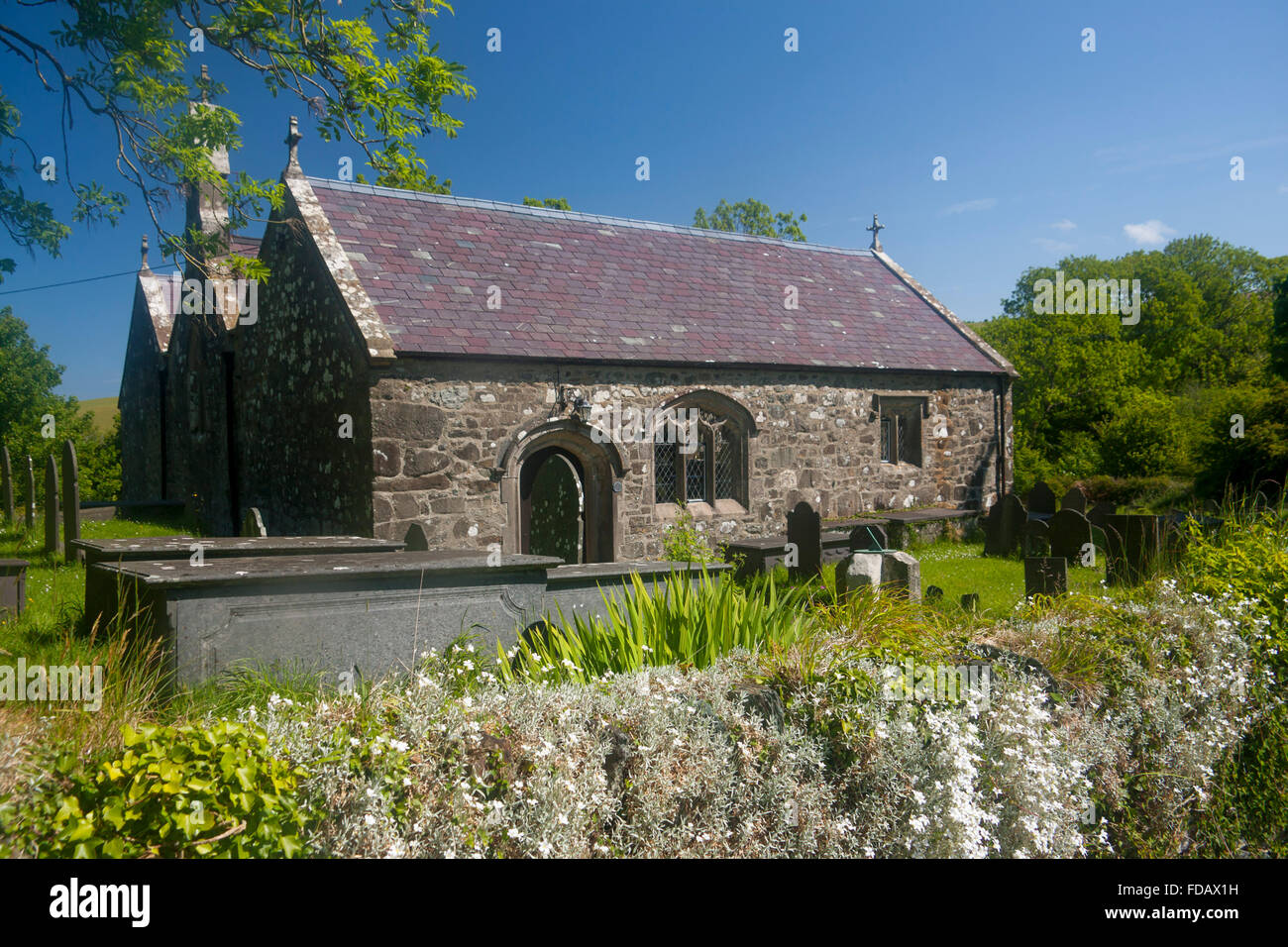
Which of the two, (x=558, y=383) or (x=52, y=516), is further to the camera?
(x=558, y=383)

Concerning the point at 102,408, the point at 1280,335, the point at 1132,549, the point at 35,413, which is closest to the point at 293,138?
the point at 1132,549

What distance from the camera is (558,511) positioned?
11398 millimetres

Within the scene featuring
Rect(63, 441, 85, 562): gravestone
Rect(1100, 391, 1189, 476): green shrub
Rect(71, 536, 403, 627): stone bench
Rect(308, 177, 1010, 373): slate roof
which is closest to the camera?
Rect(71, 536, 403, 627): stone bench

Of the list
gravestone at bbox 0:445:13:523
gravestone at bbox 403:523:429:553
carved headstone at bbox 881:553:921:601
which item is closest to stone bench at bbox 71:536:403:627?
gravestone at bbox 403:523:429:553

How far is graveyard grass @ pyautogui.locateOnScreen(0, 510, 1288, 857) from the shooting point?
2.80 m

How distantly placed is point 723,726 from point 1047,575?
18.6 feet

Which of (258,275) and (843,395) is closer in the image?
(258,275)

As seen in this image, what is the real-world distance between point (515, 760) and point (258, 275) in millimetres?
7937

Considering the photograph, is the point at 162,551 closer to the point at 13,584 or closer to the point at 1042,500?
the point at 13,584

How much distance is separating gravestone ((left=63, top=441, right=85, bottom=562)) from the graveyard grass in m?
5.96

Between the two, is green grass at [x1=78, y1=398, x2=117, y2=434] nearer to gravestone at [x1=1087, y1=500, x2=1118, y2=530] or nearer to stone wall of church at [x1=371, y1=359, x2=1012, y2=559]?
stone wall of church at [x1=371, y1=359, x2=1012, y2=559]

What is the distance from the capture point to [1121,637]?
15.5 ft
